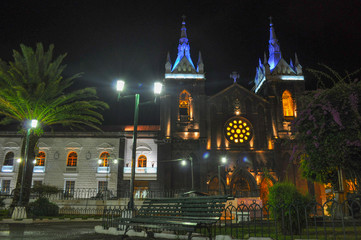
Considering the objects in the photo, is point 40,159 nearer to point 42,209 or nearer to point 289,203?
point 42,209

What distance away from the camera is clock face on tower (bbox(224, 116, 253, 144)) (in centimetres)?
3659

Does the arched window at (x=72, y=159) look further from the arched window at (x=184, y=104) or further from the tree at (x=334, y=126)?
the tree at (x=334, y=126)

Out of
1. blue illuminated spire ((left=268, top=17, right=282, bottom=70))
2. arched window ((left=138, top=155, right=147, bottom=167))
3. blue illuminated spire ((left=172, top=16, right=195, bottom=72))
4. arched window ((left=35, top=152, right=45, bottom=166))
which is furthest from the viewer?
blue illuminated spire ((left=268, top=17, right=282, bottom=70))

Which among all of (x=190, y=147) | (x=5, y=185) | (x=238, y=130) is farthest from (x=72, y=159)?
(x=238, y=130)

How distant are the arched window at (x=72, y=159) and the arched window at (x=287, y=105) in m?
27.1

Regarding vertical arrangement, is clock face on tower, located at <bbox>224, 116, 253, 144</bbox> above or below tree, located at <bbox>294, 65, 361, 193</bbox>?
above

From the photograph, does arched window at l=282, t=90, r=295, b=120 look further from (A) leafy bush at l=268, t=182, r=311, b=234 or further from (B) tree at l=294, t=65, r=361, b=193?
(A) leafy bush at l=268, t=182, r=311, b=234

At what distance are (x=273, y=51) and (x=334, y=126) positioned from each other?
114ft

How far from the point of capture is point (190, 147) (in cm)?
3528

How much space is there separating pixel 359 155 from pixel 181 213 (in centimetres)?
742

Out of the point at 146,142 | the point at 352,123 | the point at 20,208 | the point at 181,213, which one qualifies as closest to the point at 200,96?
the point at 146,142

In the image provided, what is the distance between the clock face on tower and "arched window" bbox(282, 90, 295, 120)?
17.1 ft

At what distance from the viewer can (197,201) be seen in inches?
306

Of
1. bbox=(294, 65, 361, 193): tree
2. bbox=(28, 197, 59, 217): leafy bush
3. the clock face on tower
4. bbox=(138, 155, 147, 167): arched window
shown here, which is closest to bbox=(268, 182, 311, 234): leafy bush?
bbox=(294, 65, 361, 193): tree
